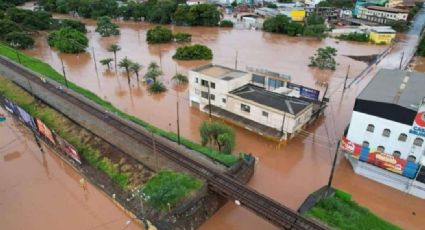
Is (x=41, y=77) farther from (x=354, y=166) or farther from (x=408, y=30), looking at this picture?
(x=408, y=30)

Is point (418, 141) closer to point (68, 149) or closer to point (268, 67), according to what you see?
point (68, 149)

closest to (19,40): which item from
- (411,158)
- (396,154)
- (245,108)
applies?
(245,108)

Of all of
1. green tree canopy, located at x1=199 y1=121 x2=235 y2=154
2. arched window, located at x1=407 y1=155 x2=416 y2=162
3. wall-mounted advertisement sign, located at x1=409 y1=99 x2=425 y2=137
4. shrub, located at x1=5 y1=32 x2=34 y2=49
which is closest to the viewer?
wall-mounted advertisement sign, located at x1=409 y1=99 x2=425 y2=137

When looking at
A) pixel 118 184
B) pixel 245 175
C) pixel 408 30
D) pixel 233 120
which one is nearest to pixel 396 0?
pixel 408 30

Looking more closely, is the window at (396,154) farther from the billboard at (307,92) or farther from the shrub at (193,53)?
the shrub at (193,53)

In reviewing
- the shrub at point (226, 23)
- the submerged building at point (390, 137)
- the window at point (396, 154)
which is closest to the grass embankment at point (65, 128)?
the submerged building at point (390, 137)

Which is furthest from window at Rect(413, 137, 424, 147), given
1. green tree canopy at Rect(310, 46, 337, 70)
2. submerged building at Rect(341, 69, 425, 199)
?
green tree canopy at Rect(310, 46, 337, 70)

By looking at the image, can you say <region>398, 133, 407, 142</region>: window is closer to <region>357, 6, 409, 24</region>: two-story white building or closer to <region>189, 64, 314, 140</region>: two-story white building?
<region>189, 64, 314, 140</region>: two-story white building
